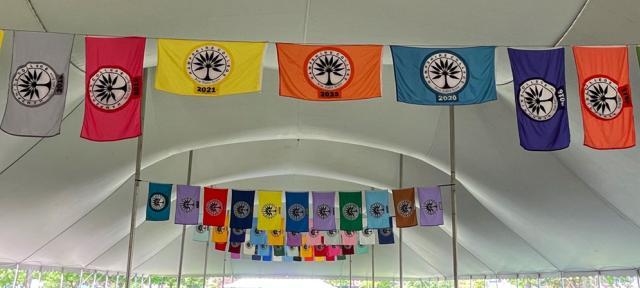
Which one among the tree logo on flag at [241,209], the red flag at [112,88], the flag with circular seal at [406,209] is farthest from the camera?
the tree logo on flag at [241,209]

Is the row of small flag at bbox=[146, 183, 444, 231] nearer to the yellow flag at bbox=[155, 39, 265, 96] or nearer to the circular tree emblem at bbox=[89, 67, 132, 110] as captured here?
the circular tree emblem at bbox=[89, 67, 132, 110]

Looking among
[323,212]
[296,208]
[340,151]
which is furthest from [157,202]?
[340,151]

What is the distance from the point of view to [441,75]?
8.56 meters

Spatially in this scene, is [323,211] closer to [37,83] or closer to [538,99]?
[538,99]

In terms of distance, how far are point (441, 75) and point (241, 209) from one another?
10.6 meters

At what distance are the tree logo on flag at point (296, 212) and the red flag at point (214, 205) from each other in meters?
1.99

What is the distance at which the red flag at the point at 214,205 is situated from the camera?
17.5m

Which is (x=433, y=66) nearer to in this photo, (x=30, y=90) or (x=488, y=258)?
(x=30, y=90)

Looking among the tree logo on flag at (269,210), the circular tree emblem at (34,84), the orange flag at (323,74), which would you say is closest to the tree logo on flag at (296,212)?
the tree logo on flag at (269,210)

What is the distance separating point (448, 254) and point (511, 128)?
18.8m

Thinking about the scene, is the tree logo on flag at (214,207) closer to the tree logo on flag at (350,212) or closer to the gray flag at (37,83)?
the tree logo on flag at (350,212)

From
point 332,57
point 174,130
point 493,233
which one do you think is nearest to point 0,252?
point 174,130

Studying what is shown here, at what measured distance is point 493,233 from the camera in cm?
2325

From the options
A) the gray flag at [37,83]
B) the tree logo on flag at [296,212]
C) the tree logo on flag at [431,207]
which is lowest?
the tree logo on flag at [296,212]
